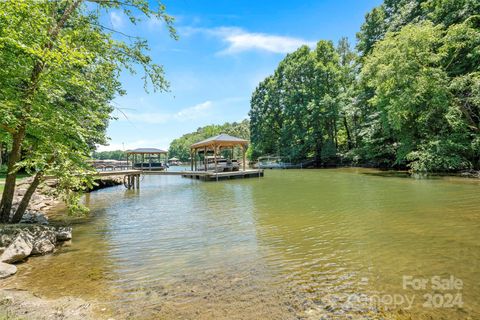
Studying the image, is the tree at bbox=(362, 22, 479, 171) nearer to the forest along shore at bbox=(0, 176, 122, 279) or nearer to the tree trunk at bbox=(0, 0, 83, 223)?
the tree trunk at bbox=(0, 0, 83, 223)

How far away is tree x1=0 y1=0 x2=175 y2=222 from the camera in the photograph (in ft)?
16.7

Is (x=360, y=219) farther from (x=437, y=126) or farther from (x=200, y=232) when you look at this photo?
(x=437, y=126)

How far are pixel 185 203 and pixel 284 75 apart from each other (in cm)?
3171

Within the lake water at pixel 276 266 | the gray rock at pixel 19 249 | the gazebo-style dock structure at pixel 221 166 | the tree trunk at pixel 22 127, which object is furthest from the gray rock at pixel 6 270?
the gazebo-style dock structure at pixel 221 166

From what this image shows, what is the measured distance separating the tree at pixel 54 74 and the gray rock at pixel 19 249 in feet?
3.88

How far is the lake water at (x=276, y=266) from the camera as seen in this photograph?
10.1ft

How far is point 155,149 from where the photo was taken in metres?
30.1

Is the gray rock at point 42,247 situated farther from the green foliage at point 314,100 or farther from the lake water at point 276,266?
the green foliage at point 314,100

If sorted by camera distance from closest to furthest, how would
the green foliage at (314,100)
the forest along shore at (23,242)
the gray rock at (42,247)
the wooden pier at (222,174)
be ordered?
the forest along shore at (23,242) < the gray rock at (42,247) < the wooden pier at (222,174) < the green foliage at (314,100)

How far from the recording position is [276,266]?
4.28m

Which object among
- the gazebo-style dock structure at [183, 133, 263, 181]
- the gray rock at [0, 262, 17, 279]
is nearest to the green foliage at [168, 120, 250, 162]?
the gazebo-style dock structure at [183, 133, 263, 181]

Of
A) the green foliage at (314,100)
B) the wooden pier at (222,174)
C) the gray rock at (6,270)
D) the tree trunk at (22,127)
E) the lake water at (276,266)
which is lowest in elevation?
the lake water at (276,266)

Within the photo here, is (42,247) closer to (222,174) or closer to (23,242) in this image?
(23,242)

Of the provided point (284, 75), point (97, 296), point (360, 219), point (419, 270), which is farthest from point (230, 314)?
point (284, 75)
